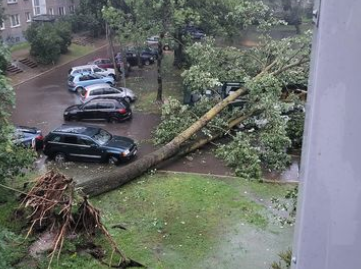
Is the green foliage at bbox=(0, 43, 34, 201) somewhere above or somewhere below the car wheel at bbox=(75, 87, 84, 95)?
above

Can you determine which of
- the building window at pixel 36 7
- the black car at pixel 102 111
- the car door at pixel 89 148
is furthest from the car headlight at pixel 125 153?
the building window at pixel 36 7

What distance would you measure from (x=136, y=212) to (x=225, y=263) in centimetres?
361

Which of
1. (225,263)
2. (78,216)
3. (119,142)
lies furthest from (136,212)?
(119,142)

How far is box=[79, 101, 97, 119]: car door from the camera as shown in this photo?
2203 centimetres

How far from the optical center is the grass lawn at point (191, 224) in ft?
35.0

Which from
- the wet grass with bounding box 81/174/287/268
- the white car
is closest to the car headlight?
the wet grass with bounding box 81/174/287/268

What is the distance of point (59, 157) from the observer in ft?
56.6

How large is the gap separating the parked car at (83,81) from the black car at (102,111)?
6.58m

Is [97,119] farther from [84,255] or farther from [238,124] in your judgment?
[84,255]

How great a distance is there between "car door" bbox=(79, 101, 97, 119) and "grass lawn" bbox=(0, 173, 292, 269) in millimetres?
7622

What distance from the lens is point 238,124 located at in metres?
18.5

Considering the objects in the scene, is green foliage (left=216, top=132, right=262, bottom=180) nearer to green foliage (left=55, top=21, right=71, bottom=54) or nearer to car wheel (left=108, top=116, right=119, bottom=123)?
car wheel (left=108, top=116, right=119, bottom=123)

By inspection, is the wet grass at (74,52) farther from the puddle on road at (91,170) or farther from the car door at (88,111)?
the puddle on road at (91,170)

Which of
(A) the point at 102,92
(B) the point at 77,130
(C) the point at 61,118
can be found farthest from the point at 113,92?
(B) the point at 77,130
